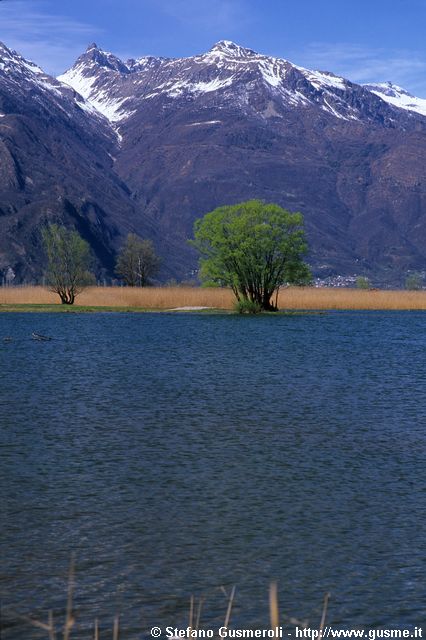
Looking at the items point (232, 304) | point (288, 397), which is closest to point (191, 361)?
point (288, 397)

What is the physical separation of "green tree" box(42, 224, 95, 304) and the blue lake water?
81.1m

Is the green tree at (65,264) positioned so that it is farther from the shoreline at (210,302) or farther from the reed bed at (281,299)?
the reed bed at (281,299)

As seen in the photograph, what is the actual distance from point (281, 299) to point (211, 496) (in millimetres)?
101648

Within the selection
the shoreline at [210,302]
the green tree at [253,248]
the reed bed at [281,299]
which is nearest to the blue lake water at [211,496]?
the green tree at [253,248]

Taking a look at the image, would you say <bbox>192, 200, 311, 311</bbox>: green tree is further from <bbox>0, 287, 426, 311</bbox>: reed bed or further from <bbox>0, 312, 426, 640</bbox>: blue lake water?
<bbox>0, 312, 426, 640</bbox>: blue lake water

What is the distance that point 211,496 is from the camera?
2005 cm

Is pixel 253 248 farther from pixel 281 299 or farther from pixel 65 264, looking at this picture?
pixel 65 264

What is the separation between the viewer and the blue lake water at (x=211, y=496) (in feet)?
45.4

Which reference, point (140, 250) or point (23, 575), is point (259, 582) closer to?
point (23, 575)

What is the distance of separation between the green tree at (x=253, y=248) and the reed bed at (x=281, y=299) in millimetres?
4758

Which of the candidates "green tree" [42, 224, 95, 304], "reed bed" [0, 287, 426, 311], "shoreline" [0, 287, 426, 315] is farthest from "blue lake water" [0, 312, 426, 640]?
"green tree" [42, 224, 95, 304]

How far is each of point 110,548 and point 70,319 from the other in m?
85.1

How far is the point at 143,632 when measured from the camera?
40.6ft

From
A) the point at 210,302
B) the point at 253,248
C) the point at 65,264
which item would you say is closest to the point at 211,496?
the point at 253,248
